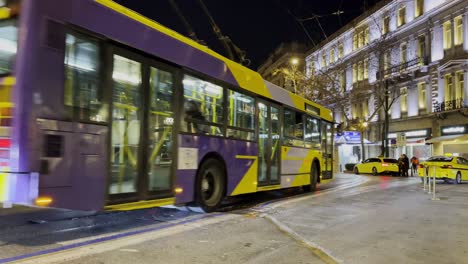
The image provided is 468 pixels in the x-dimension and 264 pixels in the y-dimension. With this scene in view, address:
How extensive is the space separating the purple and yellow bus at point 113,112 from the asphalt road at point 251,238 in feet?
2.01

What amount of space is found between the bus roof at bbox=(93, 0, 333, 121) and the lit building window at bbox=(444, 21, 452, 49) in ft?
79.0

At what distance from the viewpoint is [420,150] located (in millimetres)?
40406

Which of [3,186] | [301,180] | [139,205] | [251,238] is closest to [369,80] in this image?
[301,180]

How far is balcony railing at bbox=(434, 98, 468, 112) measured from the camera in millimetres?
34478

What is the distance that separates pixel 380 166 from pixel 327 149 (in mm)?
19024

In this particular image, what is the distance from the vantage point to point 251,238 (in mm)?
7230

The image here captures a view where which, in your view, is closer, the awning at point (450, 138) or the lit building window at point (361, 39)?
the awning at point (450, 138)

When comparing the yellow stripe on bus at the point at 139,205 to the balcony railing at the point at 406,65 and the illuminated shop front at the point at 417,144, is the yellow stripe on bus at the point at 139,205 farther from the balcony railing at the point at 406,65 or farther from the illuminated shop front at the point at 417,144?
the balcony railing at the point at 406,65

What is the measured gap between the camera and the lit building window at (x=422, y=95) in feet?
130

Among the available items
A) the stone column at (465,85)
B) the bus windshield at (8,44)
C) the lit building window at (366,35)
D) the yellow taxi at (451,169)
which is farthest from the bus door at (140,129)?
the lit building window at (366,35)

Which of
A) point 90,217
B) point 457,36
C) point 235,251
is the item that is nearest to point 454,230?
point 235,251

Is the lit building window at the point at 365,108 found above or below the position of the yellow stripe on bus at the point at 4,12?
above

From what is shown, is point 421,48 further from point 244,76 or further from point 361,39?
point 244,76

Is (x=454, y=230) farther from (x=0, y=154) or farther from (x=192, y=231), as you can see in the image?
(x=0, y=154)
